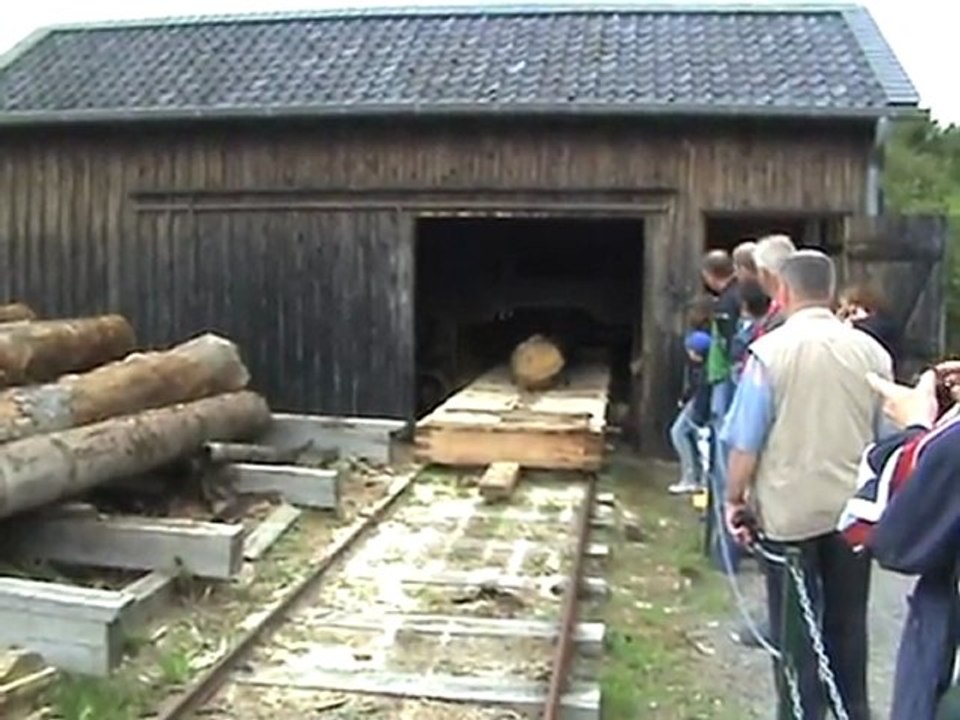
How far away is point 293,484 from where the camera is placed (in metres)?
8.96

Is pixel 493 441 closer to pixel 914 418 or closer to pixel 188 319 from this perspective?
pixel 188 319

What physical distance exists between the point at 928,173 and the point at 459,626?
2583cm

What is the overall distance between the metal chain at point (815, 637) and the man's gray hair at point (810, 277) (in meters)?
0.96

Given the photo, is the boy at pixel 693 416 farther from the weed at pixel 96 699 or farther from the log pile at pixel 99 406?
the weed at pixel 96 699

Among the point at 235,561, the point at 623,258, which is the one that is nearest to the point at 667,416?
the point at 623,258

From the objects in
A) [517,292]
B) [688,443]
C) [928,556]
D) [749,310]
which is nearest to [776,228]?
[517,292]

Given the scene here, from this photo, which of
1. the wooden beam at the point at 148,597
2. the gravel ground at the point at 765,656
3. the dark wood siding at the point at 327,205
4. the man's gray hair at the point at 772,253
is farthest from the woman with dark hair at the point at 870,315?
the dark wood siding at the point at 327,205

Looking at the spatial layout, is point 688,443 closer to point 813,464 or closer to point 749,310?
point 749,310

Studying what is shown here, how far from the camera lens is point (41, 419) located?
719 centimetres

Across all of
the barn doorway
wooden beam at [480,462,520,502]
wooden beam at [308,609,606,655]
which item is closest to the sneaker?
wooden beam at [480,462,520,502]

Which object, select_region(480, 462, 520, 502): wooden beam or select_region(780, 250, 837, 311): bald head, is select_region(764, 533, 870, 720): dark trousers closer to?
select_region(780, 250, 837, 311): bald head

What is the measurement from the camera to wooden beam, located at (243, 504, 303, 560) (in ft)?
25.3

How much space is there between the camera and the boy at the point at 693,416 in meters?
9.23

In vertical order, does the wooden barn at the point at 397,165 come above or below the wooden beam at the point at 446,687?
above
